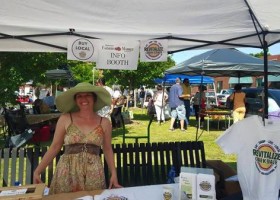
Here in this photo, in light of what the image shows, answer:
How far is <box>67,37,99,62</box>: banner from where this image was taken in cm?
428

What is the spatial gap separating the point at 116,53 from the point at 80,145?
A: 1886 mm

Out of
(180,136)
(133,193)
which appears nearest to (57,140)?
(133,193)

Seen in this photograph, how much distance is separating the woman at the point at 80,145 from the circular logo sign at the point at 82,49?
4.63 feet

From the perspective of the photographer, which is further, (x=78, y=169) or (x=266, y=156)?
(x=78, y=169)

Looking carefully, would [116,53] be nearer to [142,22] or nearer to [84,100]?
[142,22]

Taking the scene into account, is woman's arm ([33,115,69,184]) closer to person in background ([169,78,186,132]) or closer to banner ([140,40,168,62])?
banner ([140,40,168,62])

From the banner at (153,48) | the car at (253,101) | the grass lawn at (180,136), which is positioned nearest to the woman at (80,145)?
the banner at (153,48)

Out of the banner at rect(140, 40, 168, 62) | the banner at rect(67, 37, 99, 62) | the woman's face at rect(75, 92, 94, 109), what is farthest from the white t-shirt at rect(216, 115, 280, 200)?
the banner at rect(67, 37, 99, 62)

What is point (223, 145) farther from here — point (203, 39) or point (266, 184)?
point (203, 39)

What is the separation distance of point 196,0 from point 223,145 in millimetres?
1473

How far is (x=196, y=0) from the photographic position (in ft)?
10.3

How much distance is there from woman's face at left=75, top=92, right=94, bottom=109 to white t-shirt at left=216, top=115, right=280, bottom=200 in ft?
4.39

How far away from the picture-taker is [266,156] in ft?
8.33

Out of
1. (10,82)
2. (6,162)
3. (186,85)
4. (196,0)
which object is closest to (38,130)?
(10,82)
